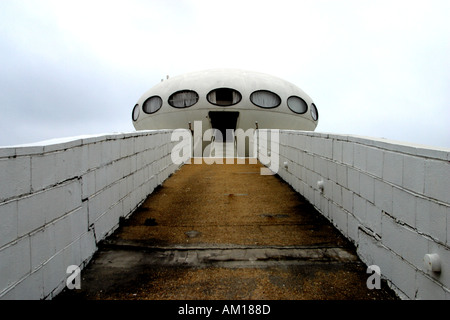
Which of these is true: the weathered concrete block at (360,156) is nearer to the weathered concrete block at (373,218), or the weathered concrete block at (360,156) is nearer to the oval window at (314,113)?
the weathered concrete block at (373,218)

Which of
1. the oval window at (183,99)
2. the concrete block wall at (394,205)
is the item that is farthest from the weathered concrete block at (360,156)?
the oval window at (183,99)

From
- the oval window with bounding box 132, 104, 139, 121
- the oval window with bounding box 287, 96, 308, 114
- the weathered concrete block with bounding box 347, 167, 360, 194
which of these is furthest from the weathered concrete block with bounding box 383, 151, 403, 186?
the oval window with bounding box 132, 104, 139, 121

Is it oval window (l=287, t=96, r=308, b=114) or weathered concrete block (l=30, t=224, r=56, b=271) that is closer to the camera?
weathered concrete block (l=30, t=224, r=56, b=271)

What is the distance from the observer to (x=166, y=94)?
24.1 meters

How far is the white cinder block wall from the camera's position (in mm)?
2506

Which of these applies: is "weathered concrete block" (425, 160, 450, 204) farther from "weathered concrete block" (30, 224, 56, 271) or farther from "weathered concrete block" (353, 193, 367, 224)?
"weathered concrete block" (30, 224, 56, 271)

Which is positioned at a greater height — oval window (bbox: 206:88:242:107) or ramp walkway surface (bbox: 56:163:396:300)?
oval window (bbox: 206:88:242:107)

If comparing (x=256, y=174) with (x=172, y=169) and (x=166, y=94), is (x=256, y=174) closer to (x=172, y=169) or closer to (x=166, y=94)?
(x=172, y=169)

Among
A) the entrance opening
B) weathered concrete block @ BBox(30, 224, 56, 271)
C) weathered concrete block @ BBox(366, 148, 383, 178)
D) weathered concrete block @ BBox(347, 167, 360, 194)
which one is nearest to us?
weathered concrete block @ BBox(30, 224, 56, 271)

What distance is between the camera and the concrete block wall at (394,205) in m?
2.57

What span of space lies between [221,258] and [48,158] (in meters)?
2.14

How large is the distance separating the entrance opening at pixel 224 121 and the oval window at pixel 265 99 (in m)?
1.57

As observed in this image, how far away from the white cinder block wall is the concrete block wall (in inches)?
122

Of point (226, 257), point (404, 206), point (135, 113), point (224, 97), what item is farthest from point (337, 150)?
point (135, 113)
